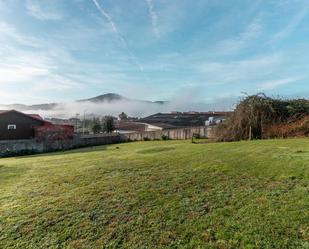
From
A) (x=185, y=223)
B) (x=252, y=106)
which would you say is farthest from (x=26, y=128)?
(x=185, y=223)

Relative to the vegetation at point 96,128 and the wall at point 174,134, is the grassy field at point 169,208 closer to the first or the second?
the wall at point 174,134

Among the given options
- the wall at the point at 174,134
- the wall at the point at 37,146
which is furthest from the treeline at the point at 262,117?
the wall at the point at 37,146

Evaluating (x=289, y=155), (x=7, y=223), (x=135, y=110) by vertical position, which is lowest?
(x=7, y=223)

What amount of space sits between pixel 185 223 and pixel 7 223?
287 cm

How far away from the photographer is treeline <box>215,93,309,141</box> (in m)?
13.9

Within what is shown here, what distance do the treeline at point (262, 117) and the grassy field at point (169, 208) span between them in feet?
24.4

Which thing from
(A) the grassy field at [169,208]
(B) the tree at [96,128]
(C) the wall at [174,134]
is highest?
(B) the tree at [96,128]

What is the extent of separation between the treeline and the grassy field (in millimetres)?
7438

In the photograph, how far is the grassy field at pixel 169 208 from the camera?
11.5ft

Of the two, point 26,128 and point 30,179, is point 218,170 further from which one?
point 26,128

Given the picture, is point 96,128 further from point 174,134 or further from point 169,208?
point 169,208

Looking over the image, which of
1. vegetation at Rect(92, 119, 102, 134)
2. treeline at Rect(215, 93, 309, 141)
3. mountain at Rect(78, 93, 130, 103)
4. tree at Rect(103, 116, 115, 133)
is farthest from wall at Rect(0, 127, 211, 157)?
mountain at Rect(78, 93, 130, 103)

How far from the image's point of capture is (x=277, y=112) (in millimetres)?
14617

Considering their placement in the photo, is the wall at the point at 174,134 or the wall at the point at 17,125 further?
the wall at the point at 17,125
